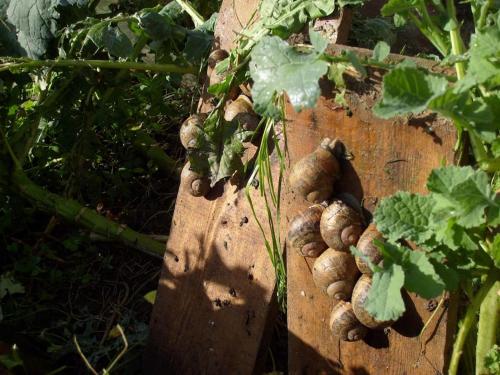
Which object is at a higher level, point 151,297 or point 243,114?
point 243,114

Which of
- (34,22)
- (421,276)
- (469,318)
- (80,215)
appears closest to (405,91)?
(421,276)

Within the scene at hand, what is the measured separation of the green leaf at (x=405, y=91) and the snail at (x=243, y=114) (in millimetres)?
736

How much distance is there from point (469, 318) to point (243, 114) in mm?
902

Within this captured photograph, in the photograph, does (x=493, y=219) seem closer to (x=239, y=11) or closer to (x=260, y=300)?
(x=260, y=300)

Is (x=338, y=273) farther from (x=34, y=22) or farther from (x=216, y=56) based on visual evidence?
(x=34, y=22)

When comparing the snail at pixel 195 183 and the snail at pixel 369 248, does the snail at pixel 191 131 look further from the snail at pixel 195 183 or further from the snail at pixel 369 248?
the snail at pixel 369 248

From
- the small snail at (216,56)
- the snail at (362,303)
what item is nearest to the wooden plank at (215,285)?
the small snail at (216,56)

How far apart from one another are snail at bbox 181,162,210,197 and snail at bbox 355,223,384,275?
66 centimetres

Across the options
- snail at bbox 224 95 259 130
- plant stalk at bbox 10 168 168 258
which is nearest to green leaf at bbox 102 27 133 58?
snail at bbox 224 95 259 130

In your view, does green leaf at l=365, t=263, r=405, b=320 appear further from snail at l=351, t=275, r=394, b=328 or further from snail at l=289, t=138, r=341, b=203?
snail at l=289, t=138, r=341, b=203

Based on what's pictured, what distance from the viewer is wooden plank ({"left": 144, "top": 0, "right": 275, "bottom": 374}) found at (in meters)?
2.20

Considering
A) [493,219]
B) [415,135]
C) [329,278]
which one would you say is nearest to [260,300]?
[329,278]

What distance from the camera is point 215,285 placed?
2.31 m

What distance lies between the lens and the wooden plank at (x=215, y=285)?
7.21 ft
